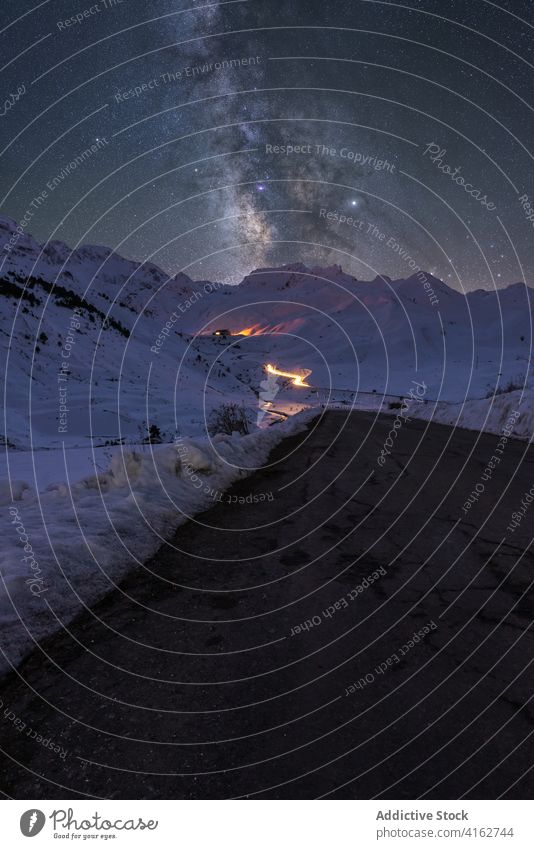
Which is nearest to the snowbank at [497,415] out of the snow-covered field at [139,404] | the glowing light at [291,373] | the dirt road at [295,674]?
the snow-covered field at [139,404]

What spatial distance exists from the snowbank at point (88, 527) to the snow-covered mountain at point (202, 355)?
944 centimetres

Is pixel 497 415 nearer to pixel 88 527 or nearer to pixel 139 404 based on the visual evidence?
pixel 88 527

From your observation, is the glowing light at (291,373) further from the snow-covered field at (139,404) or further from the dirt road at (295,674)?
the dirt road at (295,674)

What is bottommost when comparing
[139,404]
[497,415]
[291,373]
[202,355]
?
[139,404]

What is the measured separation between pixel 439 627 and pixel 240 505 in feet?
10.8

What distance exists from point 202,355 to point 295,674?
79299 millimetres

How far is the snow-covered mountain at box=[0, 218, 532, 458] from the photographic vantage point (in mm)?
23750

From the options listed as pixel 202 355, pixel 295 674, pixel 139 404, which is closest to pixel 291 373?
pixel 202 355

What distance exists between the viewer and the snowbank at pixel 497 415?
1242cm

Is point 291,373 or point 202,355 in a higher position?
point 291,373

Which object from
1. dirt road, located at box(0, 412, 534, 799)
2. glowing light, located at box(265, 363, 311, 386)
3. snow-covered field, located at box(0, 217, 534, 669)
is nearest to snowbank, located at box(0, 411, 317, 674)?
snow-covered field, located at box(0, 217, 534, 669)

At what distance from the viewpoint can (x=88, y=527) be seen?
4.38m

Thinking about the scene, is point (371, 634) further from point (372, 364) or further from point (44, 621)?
point (372, 364)

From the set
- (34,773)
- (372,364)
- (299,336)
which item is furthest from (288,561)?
(299,336)
